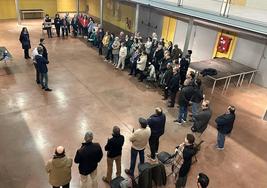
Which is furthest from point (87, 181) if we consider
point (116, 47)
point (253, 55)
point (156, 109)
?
point (253, 55)

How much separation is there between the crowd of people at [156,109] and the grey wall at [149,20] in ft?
12.7

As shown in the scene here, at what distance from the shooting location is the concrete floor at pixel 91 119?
605cm

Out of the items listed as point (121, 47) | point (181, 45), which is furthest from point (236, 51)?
point (121, 47)

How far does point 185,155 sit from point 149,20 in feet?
42.1

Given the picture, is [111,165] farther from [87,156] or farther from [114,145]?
[87,156]

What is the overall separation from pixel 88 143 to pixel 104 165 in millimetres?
1810

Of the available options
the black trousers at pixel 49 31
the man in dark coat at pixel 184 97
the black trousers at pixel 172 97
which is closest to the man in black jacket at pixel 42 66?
the black trousers at pixel 172 97

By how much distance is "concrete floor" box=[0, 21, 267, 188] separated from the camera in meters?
6.05

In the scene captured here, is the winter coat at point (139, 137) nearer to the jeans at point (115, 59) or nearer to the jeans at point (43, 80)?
the jeans at point (43, 80)

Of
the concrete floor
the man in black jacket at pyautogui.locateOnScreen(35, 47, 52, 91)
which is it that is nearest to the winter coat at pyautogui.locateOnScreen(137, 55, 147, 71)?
the concrete floor

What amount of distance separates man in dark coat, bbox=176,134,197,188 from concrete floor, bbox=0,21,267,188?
23.6 inches

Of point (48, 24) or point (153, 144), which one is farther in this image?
point (48, 24)

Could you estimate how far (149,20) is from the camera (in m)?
16.2

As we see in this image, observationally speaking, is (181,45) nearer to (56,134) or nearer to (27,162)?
(56,134)
